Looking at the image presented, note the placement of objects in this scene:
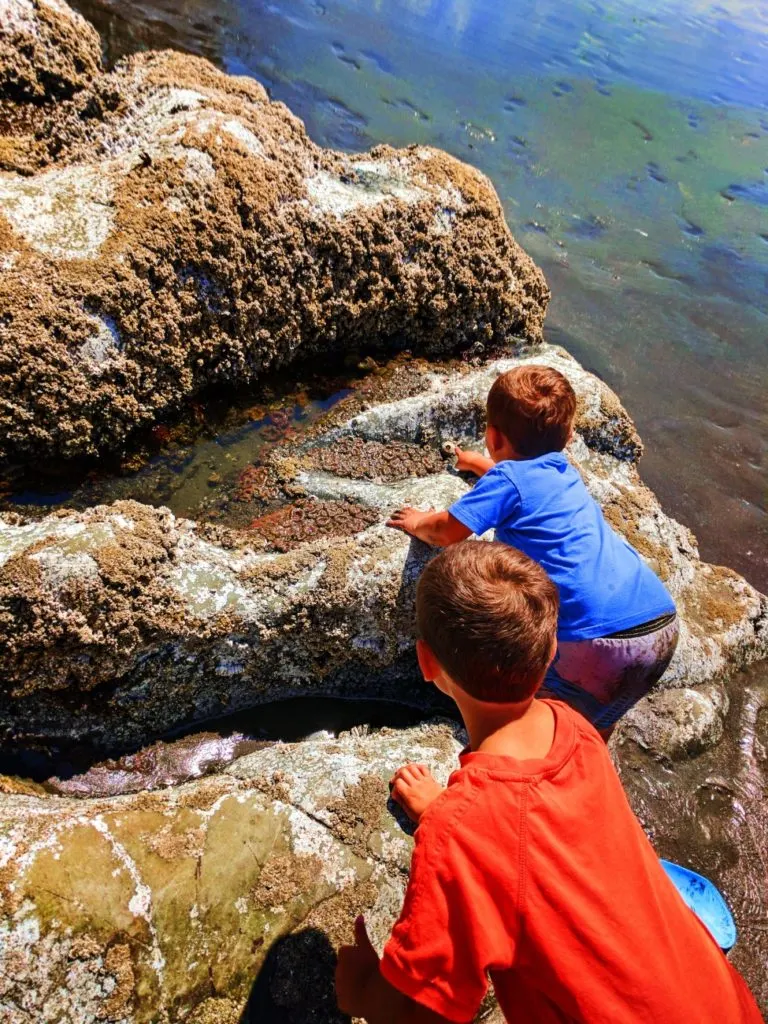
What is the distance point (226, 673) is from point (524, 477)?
67.1 inches

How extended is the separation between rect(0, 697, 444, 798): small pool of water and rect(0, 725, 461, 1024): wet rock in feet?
0.95

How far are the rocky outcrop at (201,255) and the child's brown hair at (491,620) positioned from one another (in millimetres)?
2399

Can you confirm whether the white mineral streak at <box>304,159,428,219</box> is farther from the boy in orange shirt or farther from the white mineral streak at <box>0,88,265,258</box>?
the boy in orange shirt

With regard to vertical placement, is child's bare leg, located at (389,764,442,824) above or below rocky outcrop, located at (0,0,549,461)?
below

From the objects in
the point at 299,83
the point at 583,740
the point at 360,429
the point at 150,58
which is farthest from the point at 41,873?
the point at 299,83

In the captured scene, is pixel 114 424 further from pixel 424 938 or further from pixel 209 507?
pixel 424 938

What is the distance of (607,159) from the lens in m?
11.0

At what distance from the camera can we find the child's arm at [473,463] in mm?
3947

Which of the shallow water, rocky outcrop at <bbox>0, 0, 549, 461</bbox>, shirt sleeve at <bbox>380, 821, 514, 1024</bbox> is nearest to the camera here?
shirt sleeve at <bbox>380, 821, 514, 1024</bbox>

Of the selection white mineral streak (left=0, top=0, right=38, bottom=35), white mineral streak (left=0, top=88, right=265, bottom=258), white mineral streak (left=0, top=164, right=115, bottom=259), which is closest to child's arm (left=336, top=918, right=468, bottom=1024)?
white mineral streak (left=0, top=88, right=265, bottom=258)

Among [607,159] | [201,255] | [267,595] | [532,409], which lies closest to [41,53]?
[201,255]

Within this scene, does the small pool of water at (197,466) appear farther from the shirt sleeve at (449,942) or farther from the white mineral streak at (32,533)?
the shirt sleeve at (449,942)

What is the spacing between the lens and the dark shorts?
292 centimetres

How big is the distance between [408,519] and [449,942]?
206 centimetres
